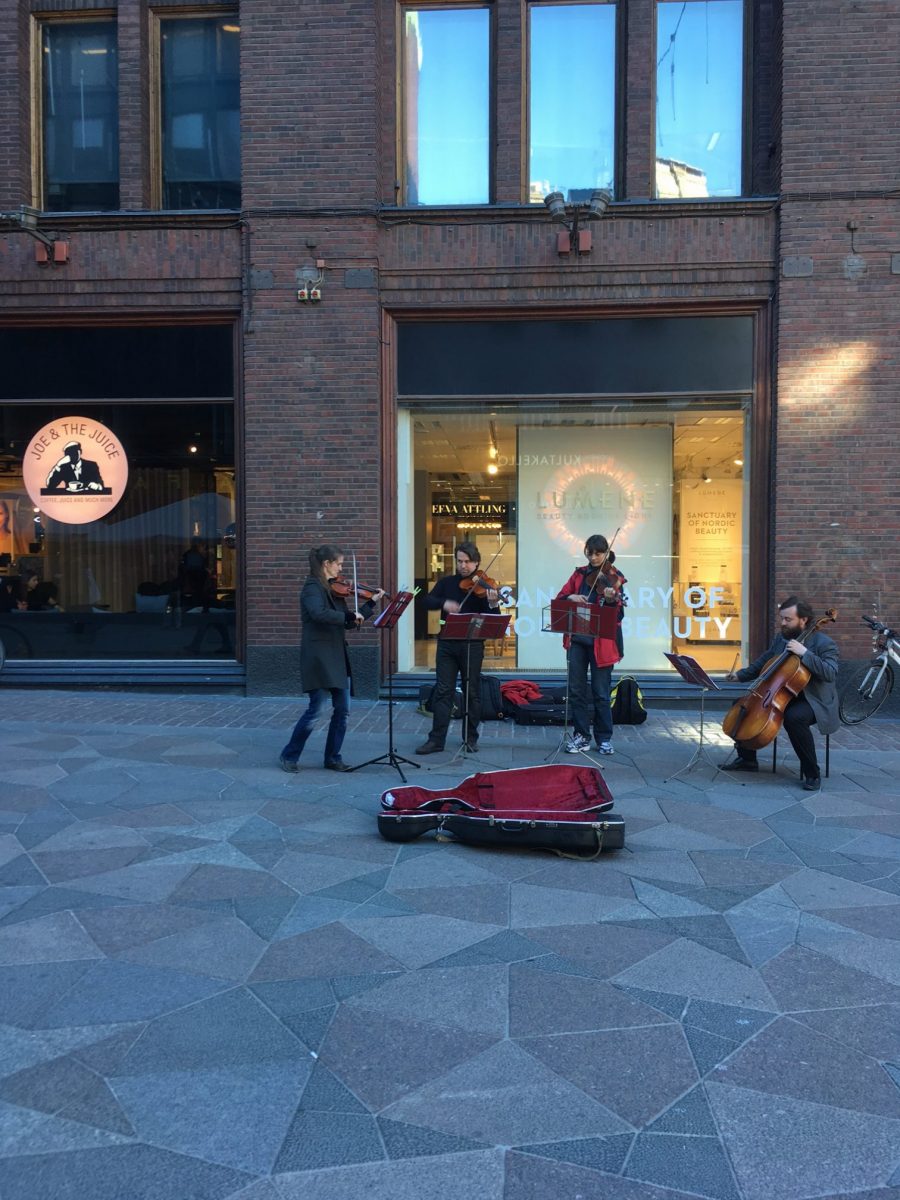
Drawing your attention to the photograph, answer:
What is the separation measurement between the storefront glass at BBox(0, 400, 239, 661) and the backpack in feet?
15.4

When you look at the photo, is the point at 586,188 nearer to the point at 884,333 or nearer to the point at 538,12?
the point at 538,12

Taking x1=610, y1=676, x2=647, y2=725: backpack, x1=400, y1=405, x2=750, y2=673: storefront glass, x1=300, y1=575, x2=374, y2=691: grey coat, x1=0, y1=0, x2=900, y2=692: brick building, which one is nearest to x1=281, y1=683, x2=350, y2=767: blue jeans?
x1=300, y1=575, x2=374, y2=691: grey coat

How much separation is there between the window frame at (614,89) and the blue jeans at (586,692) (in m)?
5.81

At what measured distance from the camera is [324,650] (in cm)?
738

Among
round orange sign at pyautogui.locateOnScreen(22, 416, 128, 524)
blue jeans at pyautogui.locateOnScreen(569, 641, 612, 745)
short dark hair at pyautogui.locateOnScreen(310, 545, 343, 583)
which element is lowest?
blue jeans at pyautogui.locateOnScreen(569, 641, 612, 745)

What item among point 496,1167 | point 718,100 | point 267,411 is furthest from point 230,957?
point 718,100

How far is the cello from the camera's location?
7.09 metres

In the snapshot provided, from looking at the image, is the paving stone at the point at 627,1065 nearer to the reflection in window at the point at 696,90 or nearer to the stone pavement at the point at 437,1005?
the stone pavement at the point at 437,1005

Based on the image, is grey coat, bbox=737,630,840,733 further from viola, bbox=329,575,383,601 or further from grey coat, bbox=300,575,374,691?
grey coat, bbox=300,575,374,691

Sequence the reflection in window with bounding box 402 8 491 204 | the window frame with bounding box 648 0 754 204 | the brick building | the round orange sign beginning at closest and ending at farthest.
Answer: the brick building → the window frame with bounding box 648 0 754 204 → the reflection in window with bounding box 402 8 491 204 → the round orange sign

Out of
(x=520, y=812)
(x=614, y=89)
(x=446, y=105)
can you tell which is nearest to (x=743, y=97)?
(x=614, y=89)

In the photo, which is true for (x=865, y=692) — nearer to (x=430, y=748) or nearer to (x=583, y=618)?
(x=583, y=618)

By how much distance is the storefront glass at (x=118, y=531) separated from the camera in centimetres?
1147

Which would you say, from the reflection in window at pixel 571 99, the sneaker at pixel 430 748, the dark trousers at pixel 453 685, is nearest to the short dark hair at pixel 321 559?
the dark trousers at pixel 453 685
